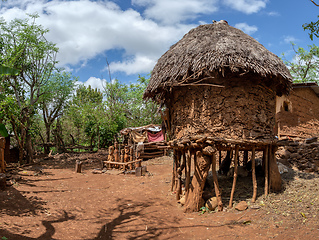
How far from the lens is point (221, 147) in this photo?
6.59 meters

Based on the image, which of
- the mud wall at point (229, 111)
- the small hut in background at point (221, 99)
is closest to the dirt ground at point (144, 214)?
the small hut in background at point (221, 99)

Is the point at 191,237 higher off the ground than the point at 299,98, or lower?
lower

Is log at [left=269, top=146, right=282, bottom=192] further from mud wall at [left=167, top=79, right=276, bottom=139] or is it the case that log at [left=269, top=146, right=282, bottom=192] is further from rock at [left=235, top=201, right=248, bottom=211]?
rock at [left=235, top=201, right=248, bottom=211]

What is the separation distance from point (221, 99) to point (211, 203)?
2827 mm

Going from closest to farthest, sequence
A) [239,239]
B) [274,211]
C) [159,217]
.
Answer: [239,239] < [274,211] < [159,217]

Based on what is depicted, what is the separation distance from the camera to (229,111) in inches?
263

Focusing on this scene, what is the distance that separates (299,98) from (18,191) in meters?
12.9

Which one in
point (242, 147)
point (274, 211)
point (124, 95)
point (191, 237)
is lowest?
point (191, 237)

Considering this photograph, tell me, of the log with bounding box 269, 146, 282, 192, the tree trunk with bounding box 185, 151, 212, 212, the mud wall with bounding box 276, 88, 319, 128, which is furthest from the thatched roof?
the mud wall with bounding box 276, 88, 319, 128

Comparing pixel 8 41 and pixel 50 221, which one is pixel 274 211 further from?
pixel 8 41

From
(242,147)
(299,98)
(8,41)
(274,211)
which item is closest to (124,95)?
(8,41)

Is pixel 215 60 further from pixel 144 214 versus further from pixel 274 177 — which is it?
pixel 144 214

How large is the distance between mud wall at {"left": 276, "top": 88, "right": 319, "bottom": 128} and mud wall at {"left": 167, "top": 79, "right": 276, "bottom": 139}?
17.5 feet

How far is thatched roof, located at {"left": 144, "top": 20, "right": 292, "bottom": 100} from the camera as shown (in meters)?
6.63
